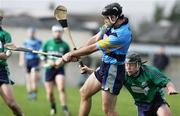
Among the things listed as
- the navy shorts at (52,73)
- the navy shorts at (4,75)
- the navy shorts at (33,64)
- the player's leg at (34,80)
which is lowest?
the player's leg at (34,80)

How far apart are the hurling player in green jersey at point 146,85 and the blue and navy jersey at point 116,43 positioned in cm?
20

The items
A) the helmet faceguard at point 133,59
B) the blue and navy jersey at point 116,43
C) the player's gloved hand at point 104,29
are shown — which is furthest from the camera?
the player's gloved hand at point 104,29

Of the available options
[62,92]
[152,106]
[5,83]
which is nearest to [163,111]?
[152,106]

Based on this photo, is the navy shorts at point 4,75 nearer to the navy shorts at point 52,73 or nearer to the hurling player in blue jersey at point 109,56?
the hurling player in blue jersey at point 109,56

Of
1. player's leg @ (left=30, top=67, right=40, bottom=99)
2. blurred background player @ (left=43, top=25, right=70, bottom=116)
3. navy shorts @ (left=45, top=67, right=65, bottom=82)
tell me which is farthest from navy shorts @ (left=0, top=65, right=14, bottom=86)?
player's leg @ (left=30, top=67, right=40, bottom=99)

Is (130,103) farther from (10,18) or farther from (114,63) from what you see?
(10,18)

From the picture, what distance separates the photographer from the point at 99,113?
17.0 m

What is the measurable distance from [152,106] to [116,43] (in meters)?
1.23

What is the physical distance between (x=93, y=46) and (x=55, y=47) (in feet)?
22.1

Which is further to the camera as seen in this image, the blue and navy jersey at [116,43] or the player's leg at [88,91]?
the player's leg at [88,91]

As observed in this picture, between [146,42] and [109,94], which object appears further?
[146,42]

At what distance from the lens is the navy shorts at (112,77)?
11.7 metres

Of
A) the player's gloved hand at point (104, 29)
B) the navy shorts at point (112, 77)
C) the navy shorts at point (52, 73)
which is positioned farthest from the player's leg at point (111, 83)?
the navy shorts at point (52, 73)

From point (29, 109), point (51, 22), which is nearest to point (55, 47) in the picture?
point (29, 109)
